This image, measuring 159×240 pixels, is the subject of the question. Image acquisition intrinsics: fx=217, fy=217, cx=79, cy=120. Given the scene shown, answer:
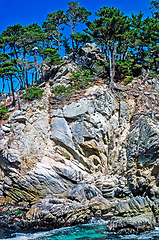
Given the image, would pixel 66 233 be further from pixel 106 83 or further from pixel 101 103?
pixel 106 83

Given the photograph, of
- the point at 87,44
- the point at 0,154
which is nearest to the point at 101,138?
the point at 0,154

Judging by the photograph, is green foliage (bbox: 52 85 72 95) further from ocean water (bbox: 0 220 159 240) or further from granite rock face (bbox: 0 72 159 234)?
ocean water (bbox: 0 220 159 240)

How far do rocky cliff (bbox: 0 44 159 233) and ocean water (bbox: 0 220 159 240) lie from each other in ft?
2.05

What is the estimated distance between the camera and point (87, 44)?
1339 inches

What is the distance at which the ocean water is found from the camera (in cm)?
1489

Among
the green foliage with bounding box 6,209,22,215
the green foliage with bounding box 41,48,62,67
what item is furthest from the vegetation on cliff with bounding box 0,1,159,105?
the green foliage with bounding box 6,209,22,215

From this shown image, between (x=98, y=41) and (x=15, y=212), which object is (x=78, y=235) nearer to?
(x=15, y=212)

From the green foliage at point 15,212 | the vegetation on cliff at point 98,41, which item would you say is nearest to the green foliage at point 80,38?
the vegetation on cliff at point 98,41

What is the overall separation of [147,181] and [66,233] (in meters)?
8.88

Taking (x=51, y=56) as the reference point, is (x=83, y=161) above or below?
below

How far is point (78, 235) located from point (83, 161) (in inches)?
343

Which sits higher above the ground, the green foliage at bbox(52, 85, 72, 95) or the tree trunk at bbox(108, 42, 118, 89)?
the tree trunk at bbox(108, 42, 118, 89)

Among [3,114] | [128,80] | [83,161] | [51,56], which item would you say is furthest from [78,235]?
[51,56]

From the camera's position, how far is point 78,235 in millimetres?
15672
